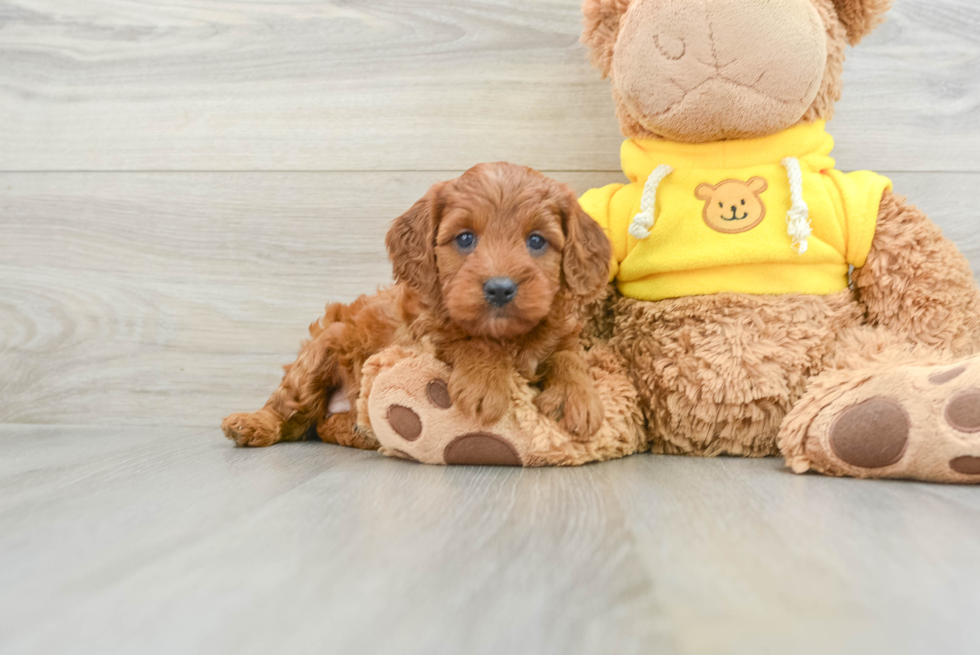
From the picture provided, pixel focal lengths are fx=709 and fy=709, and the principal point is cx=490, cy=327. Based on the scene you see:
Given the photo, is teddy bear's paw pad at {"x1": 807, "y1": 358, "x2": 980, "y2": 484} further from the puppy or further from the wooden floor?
the puppy

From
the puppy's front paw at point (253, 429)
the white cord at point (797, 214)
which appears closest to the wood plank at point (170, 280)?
the puppy's front paw at point (253, 429)

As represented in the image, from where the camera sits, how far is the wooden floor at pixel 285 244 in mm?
883

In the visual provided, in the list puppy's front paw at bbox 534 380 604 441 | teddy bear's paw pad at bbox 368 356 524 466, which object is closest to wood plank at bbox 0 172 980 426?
teddy bear's paw pad at bbox 368 356 524 466

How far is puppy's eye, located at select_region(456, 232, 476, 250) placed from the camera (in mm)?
1229

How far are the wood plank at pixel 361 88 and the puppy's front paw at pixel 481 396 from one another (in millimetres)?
802

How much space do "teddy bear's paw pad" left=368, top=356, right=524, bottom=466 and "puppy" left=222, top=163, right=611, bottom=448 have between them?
0.04 metres

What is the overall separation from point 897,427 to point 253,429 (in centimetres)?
125

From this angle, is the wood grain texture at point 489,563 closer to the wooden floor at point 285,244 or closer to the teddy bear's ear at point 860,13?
the wooden floor at point 285,244

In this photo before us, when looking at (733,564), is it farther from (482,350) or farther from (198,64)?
(198,64)

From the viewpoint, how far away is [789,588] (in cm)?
67

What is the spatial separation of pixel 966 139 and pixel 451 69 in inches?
50.0

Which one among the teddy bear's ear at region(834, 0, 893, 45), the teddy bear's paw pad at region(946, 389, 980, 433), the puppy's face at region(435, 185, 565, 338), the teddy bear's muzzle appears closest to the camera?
the teddy bear's paw pad at region(946, 389, 980, 433)

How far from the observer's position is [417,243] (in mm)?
1271

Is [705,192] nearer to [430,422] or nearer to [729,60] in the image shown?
[729,60]
